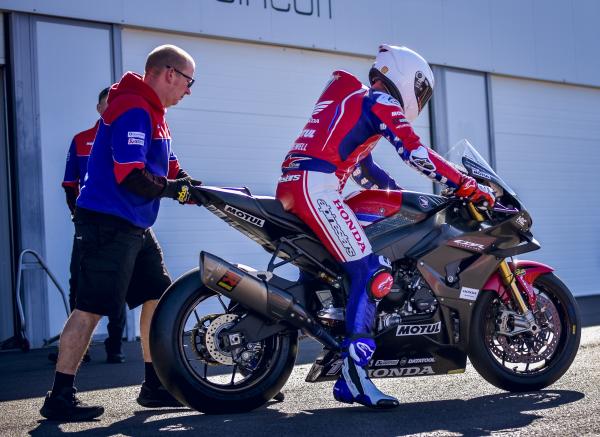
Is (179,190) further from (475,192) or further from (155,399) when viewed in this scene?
(475,192)

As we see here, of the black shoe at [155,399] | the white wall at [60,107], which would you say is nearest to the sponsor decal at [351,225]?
the black shoe at [155,399]

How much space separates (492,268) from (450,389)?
2.53 feet

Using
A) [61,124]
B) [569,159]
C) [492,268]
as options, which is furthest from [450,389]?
[569,159]

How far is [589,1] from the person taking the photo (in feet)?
56.9

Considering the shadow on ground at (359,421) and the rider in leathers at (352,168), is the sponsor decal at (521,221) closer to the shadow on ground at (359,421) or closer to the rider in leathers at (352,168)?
the rider in leathers at (352,168)

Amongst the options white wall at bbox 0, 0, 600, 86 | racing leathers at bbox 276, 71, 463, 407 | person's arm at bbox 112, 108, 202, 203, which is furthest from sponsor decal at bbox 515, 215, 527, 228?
white wall at bbox 0, 0, 600, 86

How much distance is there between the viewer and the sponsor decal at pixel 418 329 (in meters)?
5.54

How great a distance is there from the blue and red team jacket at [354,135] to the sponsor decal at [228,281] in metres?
0.79

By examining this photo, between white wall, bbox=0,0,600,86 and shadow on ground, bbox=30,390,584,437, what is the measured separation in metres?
6.61

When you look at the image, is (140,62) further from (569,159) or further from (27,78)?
(569,159)

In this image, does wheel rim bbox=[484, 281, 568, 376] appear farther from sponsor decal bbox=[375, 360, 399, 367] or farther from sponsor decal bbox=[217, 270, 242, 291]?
sponsor decal bbox=[217, 270, 242, 291]

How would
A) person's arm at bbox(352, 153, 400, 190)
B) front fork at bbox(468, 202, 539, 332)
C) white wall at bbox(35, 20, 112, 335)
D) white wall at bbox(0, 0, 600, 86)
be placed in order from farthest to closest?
white wall at bbox(0, 0, 600, 86) < white wall at bbox(35, 20, 112, 335) < person's arm at bbox(352, 153, 400, 190) < front fork at bbox(468, 202, 539, 332)

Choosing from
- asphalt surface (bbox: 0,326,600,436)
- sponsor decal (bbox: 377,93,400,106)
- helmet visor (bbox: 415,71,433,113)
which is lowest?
asphalt surface (bbox: 0,326,600,436)

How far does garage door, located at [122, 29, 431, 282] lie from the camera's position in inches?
466
